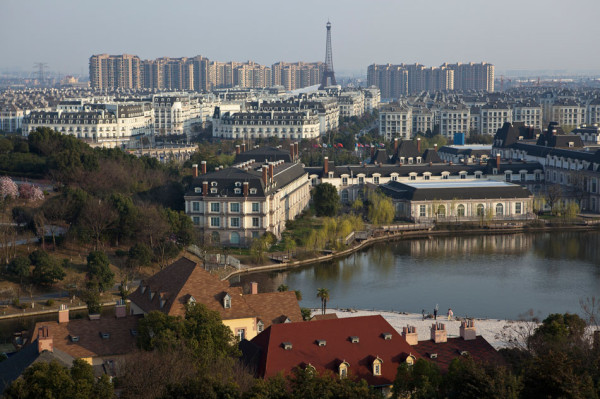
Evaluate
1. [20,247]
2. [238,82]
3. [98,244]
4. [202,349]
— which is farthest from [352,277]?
[238,82]

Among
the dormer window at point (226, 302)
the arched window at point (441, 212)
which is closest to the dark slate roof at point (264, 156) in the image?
the arched window at point (441, 212)

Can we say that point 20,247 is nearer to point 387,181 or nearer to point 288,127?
point 387,181

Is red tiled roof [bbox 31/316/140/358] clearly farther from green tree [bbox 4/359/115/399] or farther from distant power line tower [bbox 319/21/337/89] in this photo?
distant power line tower [bbox 319/21/337/89]

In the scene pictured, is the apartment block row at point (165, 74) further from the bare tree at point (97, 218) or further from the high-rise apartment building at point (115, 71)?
the bare tree at point (97, 218)

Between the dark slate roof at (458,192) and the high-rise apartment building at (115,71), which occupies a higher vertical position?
the high-rise apartment building at (115,71)

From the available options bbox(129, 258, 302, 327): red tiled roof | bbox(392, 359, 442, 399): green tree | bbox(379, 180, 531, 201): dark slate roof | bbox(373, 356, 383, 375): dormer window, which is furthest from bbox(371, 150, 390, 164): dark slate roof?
bbox(392, 359, 442, 399): green tree

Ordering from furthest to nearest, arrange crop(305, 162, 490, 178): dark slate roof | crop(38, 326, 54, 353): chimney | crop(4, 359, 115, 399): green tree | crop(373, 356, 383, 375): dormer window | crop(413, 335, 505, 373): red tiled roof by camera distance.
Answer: crop(305, 162, 490, 178): dark slate roof → crop(413, 335, 505, 373): red tiled roof → crop(38, 326, 54, 353): chimney → crop(373, 356, 383, 375): dormer window → crop(4, 359, 115, 399): green tree

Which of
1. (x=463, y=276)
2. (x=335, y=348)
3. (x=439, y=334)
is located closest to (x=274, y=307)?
(x=335, y=348)
